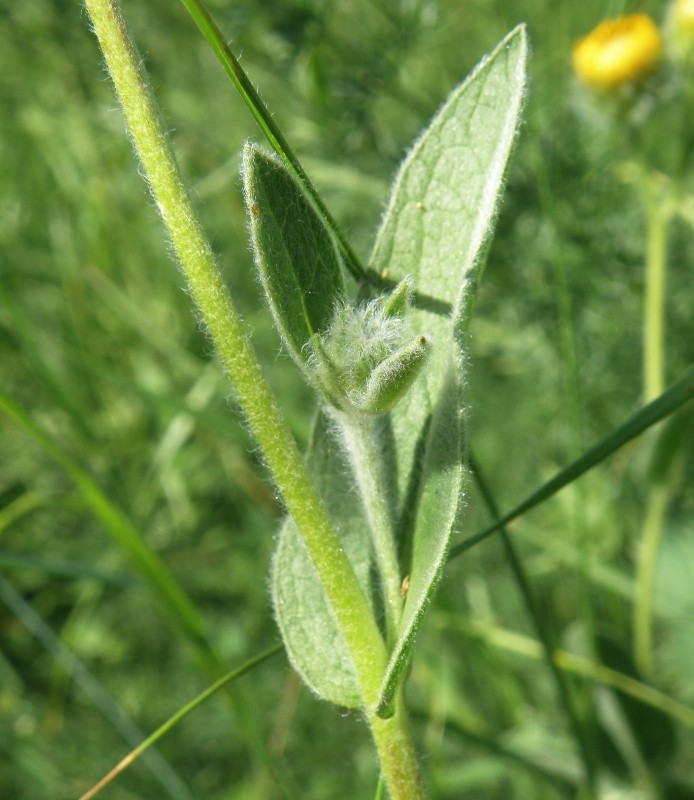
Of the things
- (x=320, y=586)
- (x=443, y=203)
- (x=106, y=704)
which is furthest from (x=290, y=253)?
(x=106, y=704)

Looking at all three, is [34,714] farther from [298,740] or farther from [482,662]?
[482,662]

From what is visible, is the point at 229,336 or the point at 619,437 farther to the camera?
the point at 619,437

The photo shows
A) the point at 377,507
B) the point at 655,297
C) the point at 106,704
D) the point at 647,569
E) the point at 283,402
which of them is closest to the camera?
the point at 377,507

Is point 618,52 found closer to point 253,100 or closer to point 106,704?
point 253,100

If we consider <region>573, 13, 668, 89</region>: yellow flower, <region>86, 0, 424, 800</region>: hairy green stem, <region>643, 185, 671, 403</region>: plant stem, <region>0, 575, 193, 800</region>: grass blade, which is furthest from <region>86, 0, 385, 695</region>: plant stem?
<region>573, 13, 668, 89</region>: yellow flower

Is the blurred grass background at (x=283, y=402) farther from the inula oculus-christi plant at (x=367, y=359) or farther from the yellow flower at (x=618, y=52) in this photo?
the inula oculus-christi plant at (x=367, y=359)

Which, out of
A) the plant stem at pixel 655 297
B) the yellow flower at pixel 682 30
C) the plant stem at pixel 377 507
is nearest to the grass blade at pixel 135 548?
the plant stem at pixel 377 507
